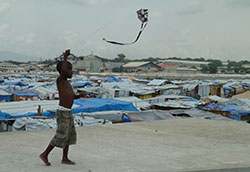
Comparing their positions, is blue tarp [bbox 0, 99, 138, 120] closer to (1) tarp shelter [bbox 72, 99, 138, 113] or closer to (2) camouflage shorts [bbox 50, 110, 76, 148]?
(1) tarp shelter [bbox 72, 99, 138, 113]

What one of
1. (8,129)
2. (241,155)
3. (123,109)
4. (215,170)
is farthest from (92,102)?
(215,170)

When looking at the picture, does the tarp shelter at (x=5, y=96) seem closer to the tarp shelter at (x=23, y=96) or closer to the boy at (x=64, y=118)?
the tarp shelter at (x=23, y=96)

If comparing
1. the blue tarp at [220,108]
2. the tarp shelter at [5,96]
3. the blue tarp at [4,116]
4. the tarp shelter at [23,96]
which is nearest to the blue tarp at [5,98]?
the tarp shelter at [5,96]

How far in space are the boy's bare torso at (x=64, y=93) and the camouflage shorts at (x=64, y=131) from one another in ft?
0.43

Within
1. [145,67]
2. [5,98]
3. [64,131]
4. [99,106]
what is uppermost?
[145,67]

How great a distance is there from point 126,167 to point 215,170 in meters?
1.31

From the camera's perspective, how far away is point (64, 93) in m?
4.54

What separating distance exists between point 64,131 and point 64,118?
0.20 metres

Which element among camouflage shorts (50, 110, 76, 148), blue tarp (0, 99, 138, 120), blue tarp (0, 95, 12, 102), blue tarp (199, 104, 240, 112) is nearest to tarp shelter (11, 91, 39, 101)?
blue tarp (0, 95, 12, 102)

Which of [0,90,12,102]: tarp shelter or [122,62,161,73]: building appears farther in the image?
[122,62,161,73]: building

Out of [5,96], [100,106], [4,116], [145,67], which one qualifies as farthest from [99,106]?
[145,67]

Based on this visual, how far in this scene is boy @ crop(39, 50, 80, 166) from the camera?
4.36 metres

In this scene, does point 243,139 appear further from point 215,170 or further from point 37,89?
point 37,89

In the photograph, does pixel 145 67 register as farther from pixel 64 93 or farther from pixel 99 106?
pixel 64 93
